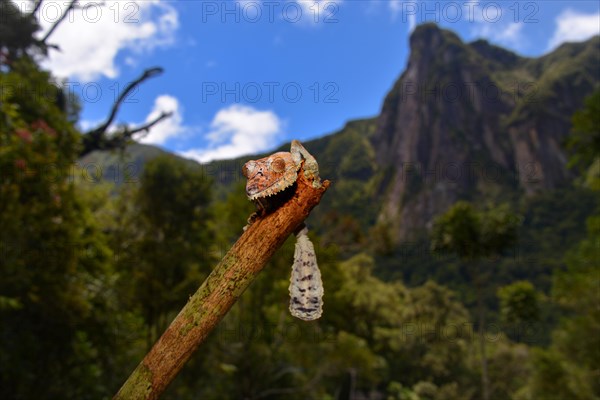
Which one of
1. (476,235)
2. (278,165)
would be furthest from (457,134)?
(278,165)

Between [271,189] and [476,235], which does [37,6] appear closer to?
[271,189]

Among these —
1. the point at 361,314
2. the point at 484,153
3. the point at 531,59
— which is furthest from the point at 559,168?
the point at 361,314

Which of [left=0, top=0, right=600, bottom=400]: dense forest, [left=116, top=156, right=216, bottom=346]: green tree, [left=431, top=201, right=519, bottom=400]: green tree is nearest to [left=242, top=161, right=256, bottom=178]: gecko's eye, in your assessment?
[left=0, top=0, right=600, bottom=400]: dense forest

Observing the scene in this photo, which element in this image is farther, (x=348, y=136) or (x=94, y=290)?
(x=348, y=136)

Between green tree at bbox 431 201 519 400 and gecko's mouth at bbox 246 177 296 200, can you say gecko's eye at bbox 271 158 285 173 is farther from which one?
green tree at bbox 431 201 519 400

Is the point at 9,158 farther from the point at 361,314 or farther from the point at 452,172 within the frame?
the point at 452,172

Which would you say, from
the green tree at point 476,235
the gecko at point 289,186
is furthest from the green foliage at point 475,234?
the gecko at point 289,186
